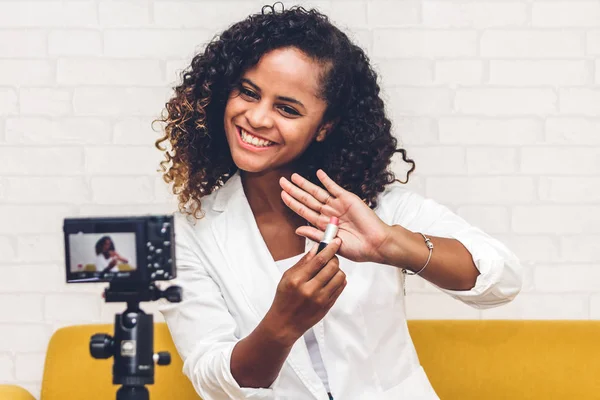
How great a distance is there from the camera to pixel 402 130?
2076 mm

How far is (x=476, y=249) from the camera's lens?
4.90 feet

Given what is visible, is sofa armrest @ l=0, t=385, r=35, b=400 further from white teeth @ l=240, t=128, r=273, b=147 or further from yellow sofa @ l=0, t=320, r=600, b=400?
white teeth @ l=240, t=128, r=273, b=147

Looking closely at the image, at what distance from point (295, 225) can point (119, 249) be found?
2.50ft

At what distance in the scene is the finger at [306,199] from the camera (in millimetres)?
1419

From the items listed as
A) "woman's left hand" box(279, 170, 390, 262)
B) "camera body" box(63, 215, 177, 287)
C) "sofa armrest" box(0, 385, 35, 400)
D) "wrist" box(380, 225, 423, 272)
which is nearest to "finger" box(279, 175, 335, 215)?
"woman's left hand" box(279, 170, 390, 262)

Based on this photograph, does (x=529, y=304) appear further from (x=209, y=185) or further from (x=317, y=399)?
(x=209, y=185)

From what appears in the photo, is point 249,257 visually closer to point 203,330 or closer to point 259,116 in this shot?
point 203,330

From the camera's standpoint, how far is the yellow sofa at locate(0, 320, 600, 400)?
1.89m

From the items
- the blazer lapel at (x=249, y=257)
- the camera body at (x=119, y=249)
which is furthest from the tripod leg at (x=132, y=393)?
the blazer lapel at (x=249, y=257)

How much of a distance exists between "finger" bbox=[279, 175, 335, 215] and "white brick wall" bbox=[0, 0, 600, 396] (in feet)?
2.31

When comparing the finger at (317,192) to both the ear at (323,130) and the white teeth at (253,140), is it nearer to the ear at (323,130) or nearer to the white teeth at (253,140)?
the white teeth at (253,140)

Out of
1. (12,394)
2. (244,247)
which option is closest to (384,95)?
(244,247)

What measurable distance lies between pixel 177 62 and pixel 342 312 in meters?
0.86

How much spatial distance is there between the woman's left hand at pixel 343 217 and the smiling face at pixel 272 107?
149 mm
